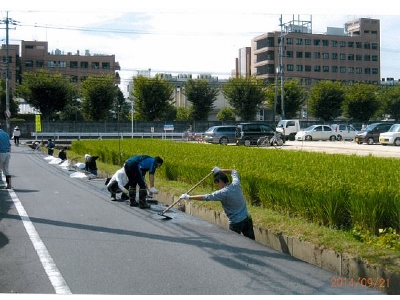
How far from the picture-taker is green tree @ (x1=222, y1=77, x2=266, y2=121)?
61925 millimetres

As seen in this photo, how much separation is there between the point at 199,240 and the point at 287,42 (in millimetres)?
73578

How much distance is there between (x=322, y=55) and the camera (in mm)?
80375

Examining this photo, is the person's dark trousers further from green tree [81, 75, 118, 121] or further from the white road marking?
green tree [81, 75, 118, 121]

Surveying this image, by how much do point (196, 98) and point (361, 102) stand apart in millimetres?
19614

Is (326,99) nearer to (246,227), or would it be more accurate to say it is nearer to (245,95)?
(245,95)

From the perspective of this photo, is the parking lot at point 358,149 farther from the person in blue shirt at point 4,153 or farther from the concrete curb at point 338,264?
the concrete curb at point 338,264

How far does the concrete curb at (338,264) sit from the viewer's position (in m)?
5.62

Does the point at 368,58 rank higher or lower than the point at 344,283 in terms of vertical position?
higher

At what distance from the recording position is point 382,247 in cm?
636

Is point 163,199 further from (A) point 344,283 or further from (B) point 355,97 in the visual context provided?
(B) point 355,97

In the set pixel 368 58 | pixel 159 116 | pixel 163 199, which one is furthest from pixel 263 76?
pixel 163 199

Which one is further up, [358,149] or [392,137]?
[392,137]

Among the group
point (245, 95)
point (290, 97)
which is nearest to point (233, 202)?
point (245, 95)
